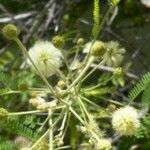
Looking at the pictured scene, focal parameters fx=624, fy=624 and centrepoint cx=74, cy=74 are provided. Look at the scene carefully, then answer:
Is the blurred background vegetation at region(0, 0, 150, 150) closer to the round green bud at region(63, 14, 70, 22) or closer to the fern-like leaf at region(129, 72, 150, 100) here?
the round green bud at region(63, 14, 70, 22)

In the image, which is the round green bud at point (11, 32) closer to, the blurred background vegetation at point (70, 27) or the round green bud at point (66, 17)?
the blurred background vegetation at point (70, 27)

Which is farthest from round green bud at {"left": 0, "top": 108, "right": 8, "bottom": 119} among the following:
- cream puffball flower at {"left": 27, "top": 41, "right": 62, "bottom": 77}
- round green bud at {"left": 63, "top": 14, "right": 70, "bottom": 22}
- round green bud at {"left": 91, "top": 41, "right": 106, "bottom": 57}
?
round green bud at {"left": 63, "top": 14, "right": 70, "bottom": 22}

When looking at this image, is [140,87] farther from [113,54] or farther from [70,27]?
[70,27]

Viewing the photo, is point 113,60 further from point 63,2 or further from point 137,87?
point 63,2

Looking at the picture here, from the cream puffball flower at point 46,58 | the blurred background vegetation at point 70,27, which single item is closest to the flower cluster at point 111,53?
the cream puffball flower at point 46,58

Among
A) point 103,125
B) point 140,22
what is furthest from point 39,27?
point 103,125
